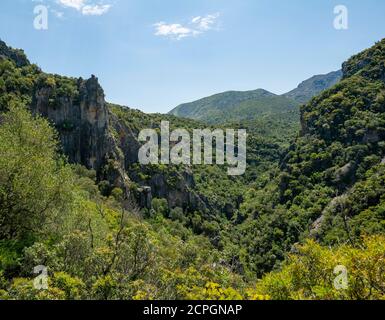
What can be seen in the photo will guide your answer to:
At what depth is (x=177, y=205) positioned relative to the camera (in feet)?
323

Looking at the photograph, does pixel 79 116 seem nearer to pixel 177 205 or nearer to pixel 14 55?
pixel 14 55

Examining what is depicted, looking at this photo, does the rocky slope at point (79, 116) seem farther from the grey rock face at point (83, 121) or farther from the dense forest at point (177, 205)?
the dense forest at point (177, 205)

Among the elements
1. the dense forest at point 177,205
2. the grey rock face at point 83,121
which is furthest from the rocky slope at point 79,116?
the dense forest at point 177,205

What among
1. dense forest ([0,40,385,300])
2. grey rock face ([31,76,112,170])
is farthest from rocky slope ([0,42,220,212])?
dense forest ([0,40,385,300])

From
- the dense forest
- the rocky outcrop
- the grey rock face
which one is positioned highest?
the rocky outcrop

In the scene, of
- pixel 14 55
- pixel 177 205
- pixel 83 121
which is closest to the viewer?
pixel 83 121

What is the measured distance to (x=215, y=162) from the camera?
140m

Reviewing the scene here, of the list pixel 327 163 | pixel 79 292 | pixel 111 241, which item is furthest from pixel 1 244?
pixel 327 163

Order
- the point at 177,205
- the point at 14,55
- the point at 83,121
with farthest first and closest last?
the point at 177,205 < the point at 14,55 < the point at 83,121

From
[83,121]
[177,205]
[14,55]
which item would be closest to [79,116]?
[83,121]

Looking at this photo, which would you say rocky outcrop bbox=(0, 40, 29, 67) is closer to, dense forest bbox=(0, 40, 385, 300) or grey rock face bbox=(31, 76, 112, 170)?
dense forest bbox=(0, 40, 385, 300)

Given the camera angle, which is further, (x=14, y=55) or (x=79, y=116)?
(x=14, y=55)

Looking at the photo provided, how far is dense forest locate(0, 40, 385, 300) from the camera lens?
14.5m

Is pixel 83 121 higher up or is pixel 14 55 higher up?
pixel 14 55
